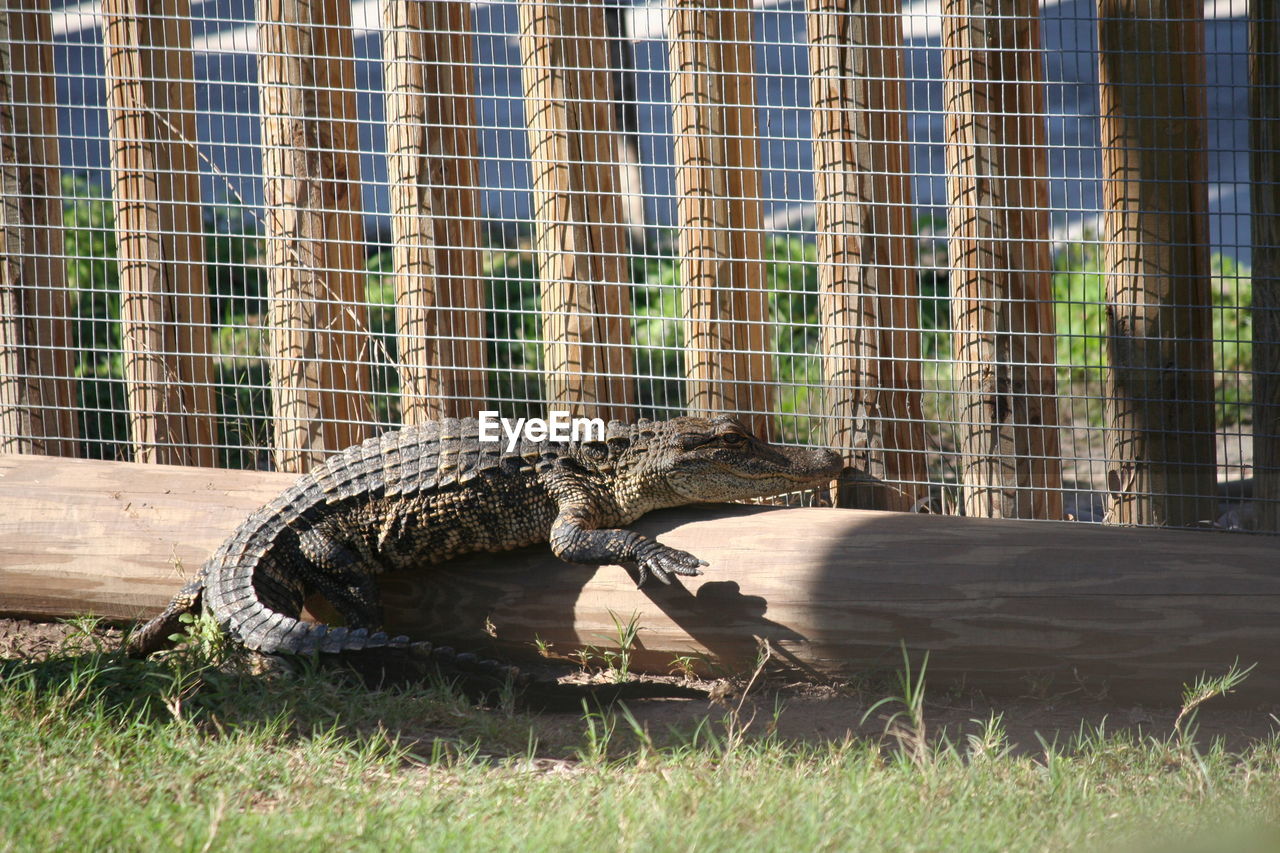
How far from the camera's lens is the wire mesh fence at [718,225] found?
12.5 ft

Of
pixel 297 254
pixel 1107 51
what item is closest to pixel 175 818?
pixel 297 254

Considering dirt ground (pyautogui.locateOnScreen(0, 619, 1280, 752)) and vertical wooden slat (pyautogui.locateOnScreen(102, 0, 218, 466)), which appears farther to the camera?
vertical wooden slat (pyautogui.locateOnScreen(102, 0, 218, 466))

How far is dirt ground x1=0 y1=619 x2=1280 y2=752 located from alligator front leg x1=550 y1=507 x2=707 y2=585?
39 cm

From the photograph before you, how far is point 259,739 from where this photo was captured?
117 inches

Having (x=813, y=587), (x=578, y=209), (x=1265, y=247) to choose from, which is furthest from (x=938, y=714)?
(x=578, y=209)

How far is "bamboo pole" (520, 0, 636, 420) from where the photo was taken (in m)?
4.10

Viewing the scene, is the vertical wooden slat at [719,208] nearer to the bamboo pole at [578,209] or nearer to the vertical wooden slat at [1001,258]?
the bamboo pole at [578,209]

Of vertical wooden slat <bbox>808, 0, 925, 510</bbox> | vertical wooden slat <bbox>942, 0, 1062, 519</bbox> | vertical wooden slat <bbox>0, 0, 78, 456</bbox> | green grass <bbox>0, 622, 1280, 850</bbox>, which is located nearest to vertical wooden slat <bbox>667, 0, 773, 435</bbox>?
vertical wooden slat <bbox>808, 0, 925, 510</bbox>

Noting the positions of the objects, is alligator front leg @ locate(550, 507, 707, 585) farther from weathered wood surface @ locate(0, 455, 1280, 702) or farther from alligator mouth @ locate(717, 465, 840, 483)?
alligator mouth @ locate(717, 465, 840, 483)

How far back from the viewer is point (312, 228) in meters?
4.33
